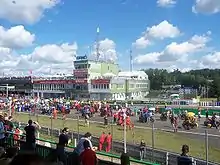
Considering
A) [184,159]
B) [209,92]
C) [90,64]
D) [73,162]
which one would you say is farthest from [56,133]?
[209,92]

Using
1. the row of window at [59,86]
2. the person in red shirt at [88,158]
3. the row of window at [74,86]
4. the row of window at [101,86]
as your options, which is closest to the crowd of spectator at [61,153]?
the person in red shirt at [88,158]

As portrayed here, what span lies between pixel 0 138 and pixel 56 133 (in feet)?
45.6

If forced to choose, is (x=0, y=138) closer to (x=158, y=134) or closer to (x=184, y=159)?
(x=184, y=159)

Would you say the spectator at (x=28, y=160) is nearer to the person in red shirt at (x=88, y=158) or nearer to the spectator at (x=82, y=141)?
the person in red shirt at (x=88, y=158)

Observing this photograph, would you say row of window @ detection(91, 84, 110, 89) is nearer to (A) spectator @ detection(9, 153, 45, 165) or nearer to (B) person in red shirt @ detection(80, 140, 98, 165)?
(B) person in red shirt @ detection(80, 140, 98, 165)

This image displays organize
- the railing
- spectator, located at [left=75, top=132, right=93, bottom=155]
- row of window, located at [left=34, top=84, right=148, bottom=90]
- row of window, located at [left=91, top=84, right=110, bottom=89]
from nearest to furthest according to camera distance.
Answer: spectator, located at [left=75, top=132, right=93, bottom=155], the railing, row of window, located at [left=91, top=84, right=110, bottom=89], row of window, located at [left=34, top=84, right=148, bottom=90]

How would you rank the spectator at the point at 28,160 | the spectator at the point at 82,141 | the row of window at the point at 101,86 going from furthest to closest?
the row of window at the point at 101,86 < the spectator at the point at 82,141 < the spectator at the point at 28,160

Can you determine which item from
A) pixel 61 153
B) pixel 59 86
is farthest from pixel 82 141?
pixel 59 86

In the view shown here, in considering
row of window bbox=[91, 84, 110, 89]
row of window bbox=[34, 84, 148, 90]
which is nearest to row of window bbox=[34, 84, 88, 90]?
row of window bbox=[34, 84, 148, 90]

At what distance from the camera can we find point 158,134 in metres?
28.8

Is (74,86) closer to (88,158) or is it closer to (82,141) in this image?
(82,141)

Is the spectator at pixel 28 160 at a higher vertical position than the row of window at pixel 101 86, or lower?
lower

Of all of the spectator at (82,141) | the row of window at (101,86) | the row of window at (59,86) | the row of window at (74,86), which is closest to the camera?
the spectator at (82,141)

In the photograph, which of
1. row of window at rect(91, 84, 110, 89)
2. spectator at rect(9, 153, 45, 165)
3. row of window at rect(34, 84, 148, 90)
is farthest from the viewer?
row of window at rect(34, 84, 148, 90)
